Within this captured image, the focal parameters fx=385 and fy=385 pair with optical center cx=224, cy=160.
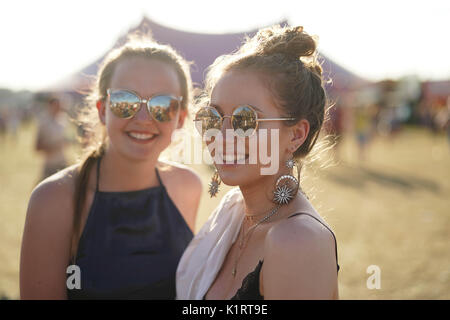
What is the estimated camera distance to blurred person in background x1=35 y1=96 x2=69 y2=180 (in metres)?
6.05

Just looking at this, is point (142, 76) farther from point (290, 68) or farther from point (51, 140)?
point (51, 140)

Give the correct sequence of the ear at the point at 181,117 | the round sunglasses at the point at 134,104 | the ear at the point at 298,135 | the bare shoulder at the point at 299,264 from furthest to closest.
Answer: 1. the ear at the point at 181,117
2. the round sunglasses at the point at 134,104
3. the ear at the point at 298,135
4. the bare shoulder at the point at 299,264

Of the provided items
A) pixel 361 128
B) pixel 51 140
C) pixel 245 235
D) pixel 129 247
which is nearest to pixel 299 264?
pixel 245 235

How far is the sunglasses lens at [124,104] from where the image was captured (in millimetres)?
2209

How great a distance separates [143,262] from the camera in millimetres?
2154

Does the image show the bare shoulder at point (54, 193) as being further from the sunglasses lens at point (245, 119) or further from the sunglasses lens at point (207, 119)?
the sunglasses lens at point (245, 119)

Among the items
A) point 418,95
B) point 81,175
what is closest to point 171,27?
point 81,175

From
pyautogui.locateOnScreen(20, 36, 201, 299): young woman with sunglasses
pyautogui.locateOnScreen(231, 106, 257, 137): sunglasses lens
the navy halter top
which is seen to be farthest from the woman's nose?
pyautogui.locateOnScreen(231, 106, 257, 137): sunglasses lens

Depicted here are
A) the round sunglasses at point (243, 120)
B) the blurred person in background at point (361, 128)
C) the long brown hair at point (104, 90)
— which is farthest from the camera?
the blurred person in background at point (361, 128)

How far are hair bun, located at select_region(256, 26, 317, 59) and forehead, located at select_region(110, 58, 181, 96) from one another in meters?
0.76

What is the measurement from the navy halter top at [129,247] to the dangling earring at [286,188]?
33.8 inches

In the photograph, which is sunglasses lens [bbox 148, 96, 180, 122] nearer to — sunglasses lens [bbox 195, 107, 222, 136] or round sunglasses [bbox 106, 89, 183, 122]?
round sunglasses [bbox 106, 89, 183, 122]

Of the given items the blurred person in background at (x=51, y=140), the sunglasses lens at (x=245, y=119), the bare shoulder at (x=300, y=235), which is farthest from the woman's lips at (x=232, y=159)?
the blurred person in background at (x=51, y=140)
